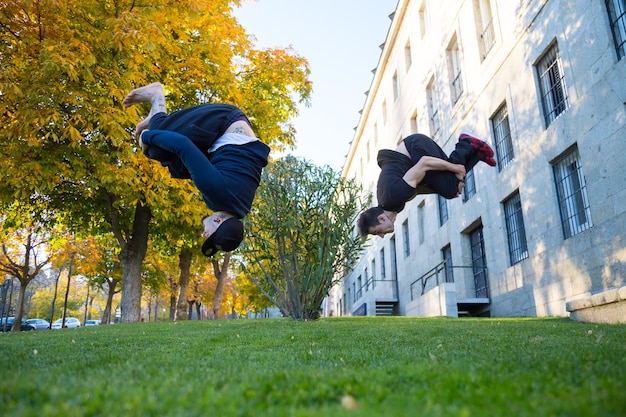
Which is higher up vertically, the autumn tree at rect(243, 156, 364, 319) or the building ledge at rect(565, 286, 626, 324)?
the autumn tree at rect(243, 156, 364, 319)

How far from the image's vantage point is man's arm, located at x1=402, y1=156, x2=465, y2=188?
5.15 meters

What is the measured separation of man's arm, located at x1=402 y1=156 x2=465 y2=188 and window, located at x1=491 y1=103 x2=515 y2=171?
Answer: 34.2 feet

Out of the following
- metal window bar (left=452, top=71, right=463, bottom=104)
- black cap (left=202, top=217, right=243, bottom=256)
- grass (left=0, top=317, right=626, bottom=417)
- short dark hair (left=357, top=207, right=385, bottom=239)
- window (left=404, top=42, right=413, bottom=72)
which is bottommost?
grass (left=0, top=317, right=626, bottom=417)

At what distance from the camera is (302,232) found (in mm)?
11102

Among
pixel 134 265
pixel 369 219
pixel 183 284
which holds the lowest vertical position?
pixel 369 219

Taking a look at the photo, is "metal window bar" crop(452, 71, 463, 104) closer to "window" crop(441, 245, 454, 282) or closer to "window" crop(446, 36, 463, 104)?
"window" crop(446, 36, 463, 104)

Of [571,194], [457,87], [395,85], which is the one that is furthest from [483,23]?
[395,85]

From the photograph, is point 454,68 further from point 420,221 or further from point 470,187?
point 420,221

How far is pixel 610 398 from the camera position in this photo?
1.85m

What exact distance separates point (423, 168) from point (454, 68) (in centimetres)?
1570

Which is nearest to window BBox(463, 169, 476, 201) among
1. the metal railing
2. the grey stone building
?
the grey stone building

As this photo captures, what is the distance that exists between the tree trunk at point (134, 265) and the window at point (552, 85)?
464 inches

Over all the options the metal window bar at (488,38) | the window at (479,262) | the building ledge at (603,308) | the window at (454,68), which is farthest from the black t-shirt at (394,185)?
the window at (454,68)

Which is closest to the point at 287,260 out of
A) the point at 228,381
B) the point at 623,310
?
the point at 623,310
